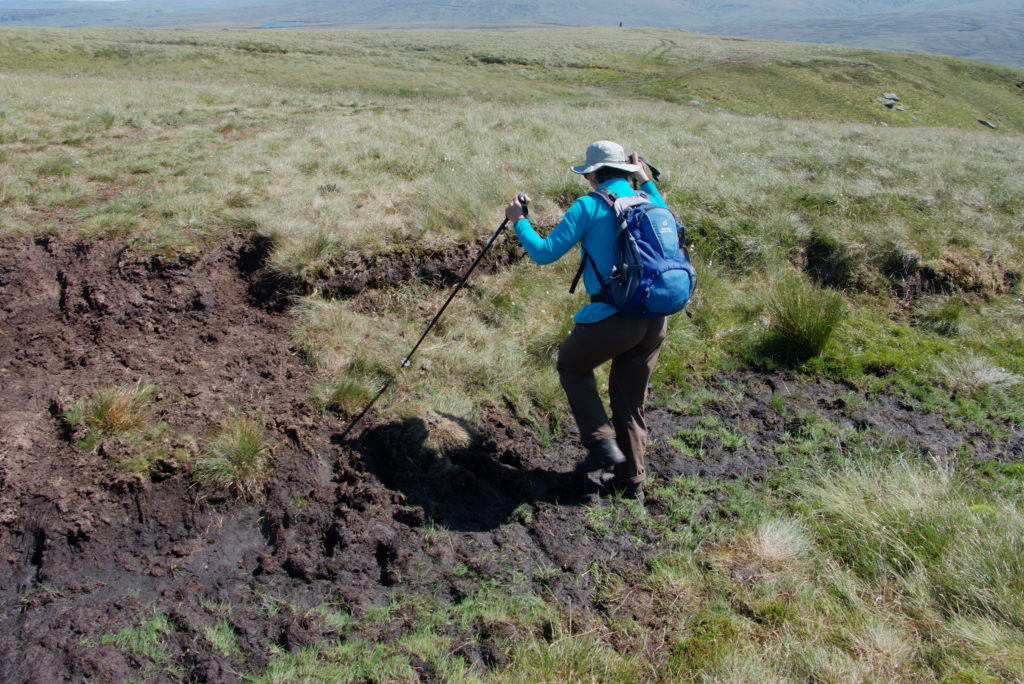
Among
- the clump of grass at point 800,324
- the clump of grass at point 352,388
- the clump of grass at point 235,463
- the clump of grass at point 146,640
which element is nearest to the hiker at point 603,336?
the clump of grass at point 352,388

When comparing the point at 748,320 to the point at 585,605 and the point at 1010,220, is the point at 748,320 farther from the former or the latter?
the point at 1010,220

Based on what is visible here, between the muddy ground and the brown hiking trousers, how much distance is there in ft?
1.72

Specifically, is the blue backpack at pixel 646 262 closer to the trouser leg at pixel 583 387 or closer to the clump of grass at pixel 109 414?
the trouser leg at pixel 583 387

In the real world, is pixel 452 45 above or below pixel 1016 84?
above

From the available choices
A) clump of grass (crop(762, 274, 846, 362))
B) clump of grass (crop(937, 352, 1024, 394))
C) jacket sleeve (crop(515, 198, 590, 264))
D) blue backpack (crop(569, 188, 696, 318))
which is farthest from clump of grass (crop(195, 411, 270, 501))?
clump of grass (crop(937, 352, 1024, 394))

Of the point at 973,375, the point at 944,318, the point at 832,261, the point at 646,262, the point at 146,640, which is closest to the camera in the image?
the point at 146,640

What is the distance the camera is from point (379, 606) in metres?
3.58

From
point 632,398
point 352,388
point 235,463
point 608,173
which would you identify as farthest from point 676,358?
point 235,463

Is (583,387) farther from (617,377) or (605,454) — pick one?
(605,454)

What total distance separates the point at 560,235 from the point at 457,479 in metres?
2.04

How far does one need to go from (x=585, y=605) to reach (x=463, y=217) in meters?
5.28

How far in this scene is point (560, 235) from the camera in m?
3.94

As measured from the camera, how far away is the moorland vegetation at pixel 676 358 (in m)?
3.26

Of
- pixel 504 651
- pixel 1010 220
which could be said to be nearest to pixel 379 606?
pixel 504 651
